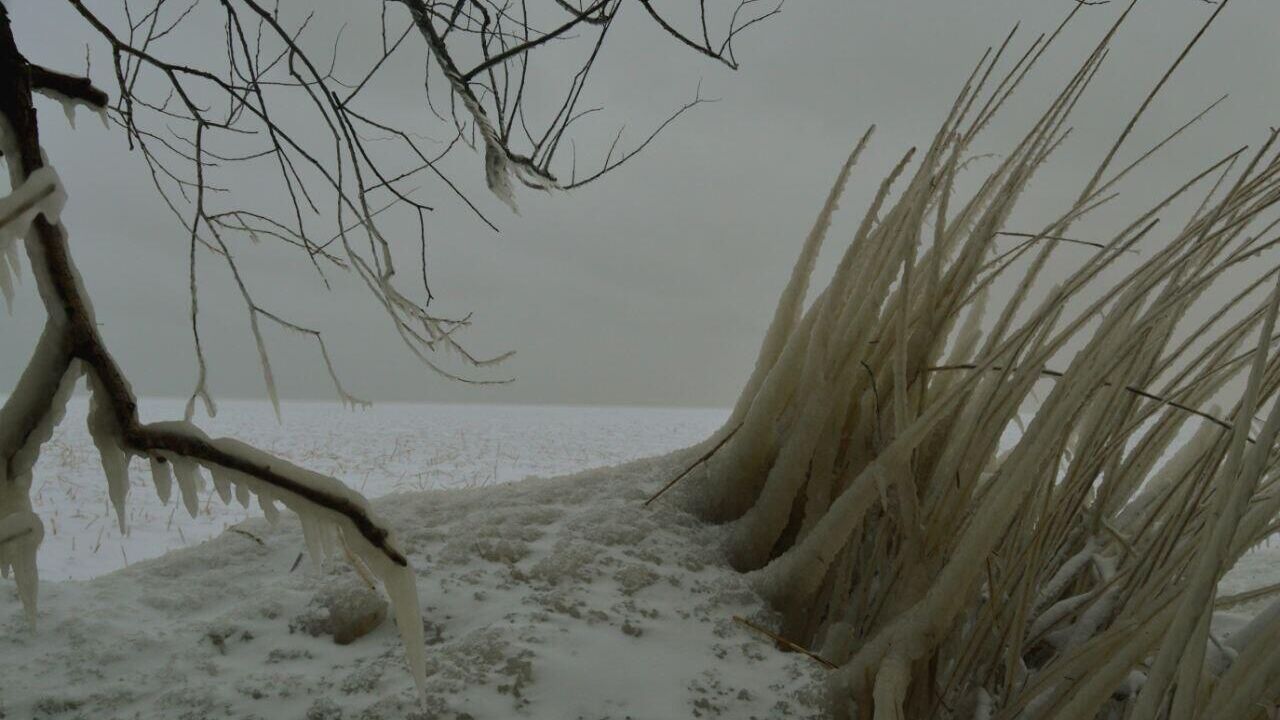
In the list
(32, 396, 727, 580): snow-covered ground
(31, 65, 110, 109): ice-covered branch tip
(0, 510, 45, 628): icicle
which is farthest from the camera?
(32, 396, 727, 580): snow-covered ground

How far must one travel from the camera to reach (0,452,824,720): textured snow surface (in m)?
1.05

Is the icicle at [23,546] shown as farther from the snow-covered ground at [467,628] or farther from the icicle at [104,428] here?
the snow-covered ground at [467,628]

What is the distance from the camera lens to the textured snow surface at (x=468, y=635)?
1.05 meters

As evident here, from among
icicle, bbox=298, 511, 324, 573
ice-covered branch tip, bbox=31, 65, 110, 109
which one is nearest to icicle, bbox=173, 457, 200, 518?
icicle, bbox=298, 511, 324, 573

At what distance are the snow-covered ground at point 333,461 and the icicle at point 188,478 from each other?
94 millimetres

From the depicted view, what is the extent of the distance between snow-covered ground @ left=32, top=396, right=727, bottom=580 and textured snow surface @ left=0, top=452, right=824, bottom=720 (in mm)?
264

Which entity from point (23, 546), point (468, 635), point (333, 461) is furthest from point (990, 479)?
point (333, 461)

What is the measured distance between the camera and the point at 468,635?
1.16 metres

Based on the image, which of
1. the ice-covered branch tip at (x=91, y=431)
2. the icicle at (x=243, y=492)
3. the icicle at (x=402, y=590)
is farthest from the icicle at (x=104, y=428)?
the icicle at (x=402, y=590)

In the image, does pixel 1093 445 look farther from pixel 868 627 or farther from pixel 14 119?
pixel 14 119

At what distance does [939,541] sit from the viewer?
44.1 inches

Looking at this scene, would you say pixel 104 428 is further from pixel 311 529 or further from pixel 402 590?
pixel 402 590

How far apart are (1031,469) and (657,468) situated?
0.85 meters

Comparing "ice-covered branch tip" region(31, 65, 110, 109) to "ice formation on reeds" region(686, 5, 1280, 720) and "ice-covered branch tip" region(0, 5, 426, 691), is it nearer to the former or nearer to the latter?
"ice-covered branch tip" region(0, 5, 426, 691)
